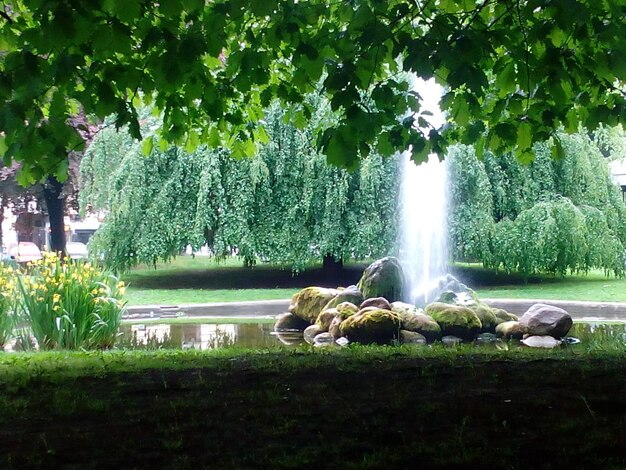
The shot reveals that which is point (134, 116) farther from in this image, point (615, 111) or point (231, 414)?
point (615, 111)

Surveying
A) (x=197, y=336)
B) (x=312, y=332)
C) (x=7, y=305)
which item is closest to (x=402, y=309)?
(x=312, y=332)

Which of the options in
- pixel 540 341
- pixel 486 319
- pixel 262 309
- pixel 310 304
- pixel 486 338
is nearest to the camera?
pixel 540 341

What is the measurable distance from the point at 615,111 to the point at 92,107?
12.9 feet

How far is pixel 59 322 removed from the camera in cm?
848

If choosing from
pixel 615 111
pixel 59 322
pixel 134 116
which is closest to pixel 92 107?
pixel 134 116

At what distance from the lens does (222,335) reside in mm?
10547

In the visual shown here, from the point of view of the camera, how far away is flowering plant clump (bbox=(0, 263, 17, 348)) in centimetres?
875

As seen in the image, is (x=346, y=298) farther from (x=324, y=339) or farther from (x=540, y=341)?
(x=540, y=341)

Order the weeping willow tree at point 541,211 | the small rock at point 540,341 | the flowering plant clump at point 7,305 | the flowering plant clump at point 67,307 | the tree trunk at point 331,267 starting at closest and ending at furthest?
the flowering plant clump at point 67,307
the flowering plant clump at point 7,305
the small rock at point 540,341
the weeping willow tree at point 541,211
the tree trunk at point 331,267

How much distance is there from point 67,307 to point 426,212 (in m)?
11.8

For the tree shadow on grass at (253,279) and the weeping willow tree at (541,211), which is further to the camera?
the tree shadow on grass at (253,279)

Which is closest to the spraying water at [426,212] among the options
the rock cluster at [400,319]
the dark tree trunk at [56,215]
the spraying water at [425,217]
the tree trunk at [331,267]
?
the spraying water at [425,217]

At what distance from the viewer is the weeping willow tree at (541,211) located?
1759cm

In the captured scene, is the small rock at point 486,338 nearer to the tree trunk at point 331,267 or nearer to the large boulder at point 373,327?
the large boulder at point 373,327
